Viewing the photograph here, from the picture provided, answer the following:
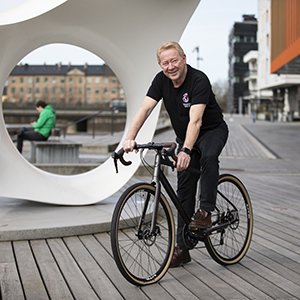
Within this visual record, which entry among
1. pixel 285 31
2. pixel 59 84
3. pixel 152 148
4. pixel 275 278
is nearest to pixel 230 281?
pixel 275 278

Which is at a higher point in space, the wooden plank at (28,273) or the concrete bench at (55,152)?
the concrete bench at (55,152)

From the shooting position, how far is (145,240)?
183 inches

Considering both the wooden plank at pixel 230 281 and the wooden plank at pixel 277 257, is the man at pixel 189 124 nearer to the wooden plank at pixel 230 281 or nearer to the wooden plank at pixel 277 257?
the wooden plank at pixel 230 281

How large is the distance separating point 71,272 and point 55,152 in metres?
9.08

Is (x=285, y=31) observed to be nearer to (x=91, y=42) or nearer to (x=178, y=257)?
(x=91, y=42)

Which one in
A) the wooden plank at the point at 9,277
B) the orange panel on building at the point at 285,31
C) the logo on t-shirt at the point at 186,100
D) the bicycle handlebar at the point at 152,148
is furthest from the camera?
the orange panel on building at the point at 285,31

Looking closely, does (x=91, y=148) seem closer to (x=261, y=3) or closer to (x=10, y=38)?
(x=10, y=38)

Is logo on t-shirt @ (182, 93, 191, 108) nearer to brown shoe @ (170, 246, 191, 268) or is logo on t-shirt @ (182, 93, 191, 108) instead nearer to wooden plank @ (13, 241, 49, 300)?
brown shoe @ (170, 246, 191, 268)

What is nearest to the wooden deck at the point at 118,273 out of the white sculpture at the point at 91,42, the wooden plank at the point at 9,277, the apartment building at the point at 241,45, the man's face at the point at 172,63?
the wooden plank at the point at 9,277

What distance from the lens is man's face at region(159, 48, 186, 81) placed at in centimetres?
473

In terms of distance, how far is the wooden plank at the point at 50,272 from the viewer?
14.5 feet

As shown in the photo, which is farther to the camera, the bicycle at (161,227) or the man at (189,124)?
the man at (189,124)

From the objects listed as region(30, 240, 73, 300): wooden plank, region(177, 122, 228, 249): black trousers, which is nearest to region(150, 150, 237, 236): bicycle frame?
region(177, 122, 228, 249): black trousers

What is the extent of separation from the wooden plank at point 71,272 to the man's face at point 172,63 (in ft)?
5.53
